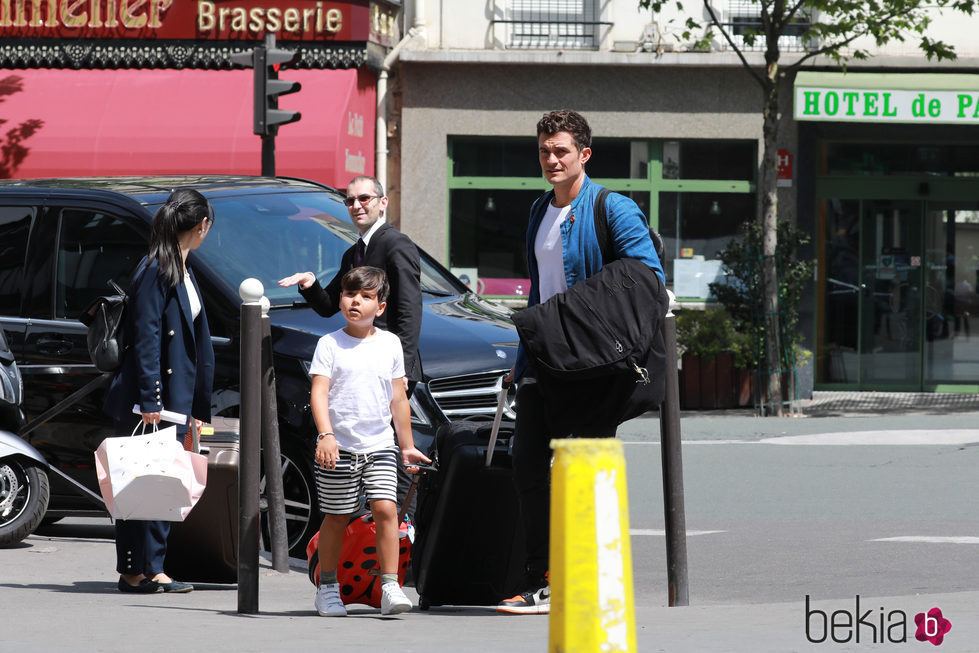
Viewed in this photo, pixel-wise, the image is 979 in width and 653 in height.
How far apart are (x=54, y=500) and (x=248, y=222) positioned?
177cm

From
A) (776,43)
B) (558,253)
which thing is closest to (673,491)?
(558,253)

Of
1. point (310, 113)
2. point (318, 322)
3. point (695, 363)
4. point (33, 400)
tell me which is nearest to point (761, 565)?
→ point (318, 322)

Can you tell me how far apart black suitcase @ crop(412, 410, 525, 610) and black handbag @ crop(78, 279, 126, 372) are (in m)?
1.43

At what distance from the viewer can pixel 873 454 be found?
39.5ft

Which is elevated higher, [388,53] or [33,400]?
[388,53]

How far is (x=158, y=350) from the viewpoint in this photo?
5980mm

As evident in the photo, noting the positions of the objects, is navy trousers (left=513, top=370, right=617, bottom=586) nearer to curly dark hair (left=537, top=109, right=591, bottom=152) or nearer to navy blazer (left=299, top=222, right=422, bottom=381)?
curly dark hair (left=537, top=109, right=591, bottom=152)

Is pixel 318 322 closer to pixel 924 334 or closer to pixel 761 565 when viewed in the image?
pixel 761 565

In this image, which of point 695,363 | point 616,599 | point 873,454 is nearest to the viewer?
point 616,599

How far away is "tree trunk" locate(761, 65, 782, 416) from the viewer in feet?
51.3

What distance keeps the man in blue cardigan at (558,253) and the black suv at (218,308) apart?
5.34ft

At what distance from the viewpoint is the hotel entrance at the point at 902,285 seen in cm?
1853

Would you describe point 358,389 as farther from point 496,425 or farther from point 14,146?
point 14,146

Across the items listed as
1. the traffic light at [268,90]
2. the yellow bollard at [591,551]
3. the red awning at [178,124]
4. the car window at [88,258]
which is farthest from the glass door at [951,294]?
the yellow bollard at [591,551]
